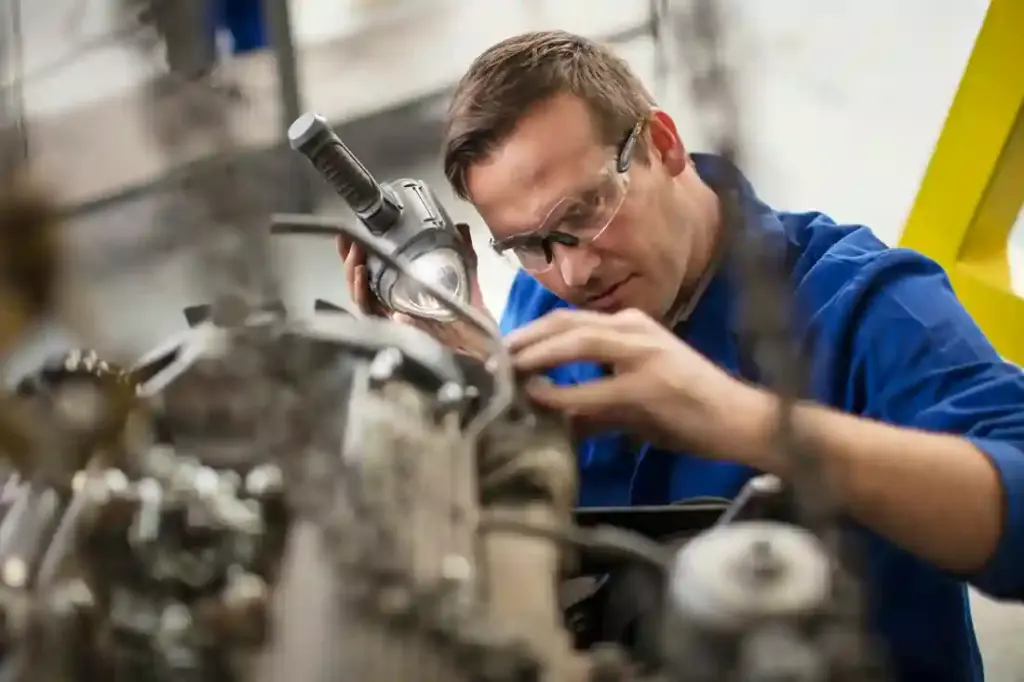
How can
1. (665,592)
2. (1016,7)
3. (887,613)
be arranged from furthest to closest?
(1016,7) < (887,613) < (665,592)

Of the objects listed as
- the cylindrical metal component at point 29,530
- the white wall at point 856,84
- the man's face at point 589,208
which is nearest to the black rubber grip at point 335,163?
the man's face at point 589,208

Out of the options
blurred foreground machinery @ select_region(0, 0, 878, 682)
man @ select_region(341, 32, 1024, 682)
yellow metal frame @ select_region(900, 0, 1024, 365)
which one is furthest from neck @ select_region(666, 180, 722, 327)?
yellow metal frame @ select_region(900, 0, 1024, 365)

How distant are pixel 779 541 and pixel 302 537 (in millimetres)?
189

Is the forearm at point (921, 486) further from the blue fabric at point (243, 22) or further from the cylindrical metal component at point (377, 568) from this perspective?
the blue fabric at point (243, 22)

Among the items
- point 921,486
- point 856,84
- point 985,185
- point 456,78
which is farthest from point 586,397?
point 856,84

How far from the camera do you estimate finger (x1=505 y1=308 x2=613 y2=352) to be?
23.9 inches

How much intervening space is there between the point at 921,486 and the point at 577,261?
325 millimetres

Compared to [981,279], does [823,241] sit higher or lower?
higher

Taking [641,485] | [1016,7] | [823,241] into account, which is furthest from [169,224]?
[1016,7]

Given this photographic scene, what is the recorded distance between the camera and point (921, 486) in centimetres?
57

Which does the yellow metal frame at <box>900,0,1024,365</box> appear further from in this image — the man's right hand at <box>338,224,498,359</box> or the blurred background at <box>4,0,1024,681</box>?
the man's right hand at <box>338,224,498,359</box>

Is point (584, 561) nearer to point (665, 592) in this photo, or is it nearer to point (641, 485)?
point (665, 592)

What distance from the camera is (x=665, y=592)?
0.39 metres

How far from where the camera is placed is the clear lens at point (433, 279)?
2.38ft
